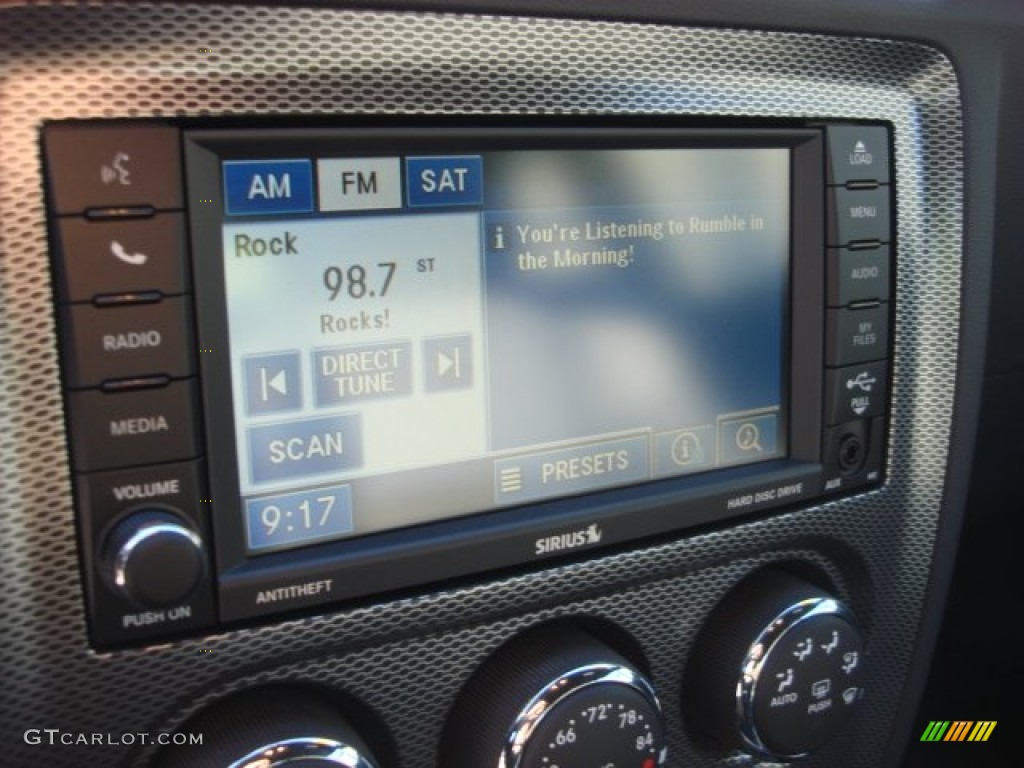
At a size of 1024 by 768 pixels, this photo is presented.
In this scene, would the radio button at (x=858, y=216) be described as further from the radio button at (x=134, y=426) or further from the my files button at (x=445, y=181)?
the radio button at (x=134, y=426)

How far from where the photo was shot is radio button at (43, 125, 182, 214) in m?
0.51

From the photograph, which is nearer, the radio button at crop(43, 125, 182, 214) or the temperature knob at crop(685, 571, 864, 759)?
the radio button at crop(43, 125, 182, 214)

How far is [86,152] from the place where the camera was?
20.4 inches

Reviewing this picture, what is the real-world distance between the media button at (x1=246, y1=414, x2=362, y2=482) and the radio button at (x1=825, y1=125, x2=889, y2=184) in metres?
0.35

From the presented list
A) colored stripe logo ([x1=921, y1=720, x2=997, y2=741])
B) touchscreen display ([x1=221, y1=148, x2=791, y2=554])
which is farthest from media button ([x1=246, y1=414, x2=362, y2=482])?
colored stripe logo ([x1=921, y1=720, x2=997, y2=741])

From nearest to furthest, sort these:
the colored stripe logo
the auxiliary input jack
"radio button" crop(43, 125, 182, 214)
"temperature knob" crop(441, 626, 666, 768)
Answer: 1. "radio button" crop(43, 125, 182, 214)
2. "temperature knob" crop(441, 626, 666, 768)
3. the auxiliary input jack
4. the colored stripe logo

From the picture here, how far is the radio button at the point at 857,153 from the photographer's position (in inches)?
29.0

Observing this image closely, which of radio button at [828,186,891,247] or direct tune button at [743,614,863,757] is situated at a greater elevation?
radio button at [828,186,891,247]

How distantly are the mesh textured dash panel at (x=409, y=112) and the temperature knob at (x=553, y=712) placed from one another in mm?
17

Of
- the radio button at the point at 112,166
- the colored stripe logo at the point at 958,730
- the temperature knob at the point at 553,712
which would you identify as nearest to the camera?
the radio button at the point at 112,166

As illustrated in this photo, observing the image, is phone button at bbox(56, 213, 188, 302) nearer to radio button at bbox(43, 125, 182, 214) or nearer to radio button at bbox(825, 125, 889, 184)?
Answer: radio button at bbox(43, 125, 182, 214)

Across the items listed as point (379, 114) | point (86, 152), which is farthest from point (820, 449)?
point (86, 152)

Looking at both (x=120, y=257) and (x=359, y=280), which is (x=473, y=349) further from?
(x=120, y=257)

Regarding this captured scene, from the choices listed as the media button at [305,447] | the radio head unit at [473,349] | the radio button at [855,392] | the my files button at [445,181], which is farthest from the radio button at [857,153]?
the media button at [305,447]
